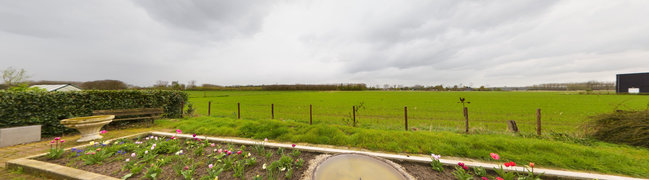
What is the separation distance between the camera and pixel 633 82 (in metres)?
53.9

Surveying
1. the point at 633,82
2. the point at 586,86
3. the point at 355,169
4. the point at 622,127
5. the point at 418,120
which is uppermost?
the point at 633,82

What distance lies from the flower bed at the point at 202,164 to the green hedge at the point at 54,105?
3.77m

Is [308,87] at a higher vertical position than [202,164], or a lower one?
higher

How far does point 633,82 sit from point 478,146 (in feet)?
320

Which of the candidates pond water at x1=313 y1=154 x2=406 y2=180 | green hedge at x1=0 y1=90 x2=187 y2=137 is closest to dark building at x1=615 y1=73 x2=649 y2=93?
pond water at x1=313 y1=154 x2=406 y2=180

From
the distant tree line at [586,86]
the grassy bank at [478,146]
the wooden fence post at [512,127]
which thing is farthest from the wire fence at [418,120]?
the distant tree line at [586,86]

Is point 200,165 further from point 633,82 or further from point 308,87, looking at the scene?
point 633,82

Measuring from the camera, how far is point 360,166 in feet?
9.73

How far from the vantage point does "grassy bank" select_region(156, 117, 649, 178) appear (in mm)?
3496

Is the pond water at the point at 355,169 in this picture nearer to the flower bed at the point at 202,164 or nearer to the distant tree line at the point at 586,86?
the flower bed at the point at 202,164

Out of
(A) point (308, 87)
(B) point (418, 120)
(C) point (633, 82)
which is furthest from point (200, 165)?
(C) point (633, 82)

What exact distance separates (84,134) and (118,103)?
3011 mm

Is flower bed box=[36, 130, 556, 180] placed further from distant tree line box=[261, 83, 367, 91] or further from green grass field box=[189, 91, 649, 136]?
distant tree line box=[261, 83, 367, 91]

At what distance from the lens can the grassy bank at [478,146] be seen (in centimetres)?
350
